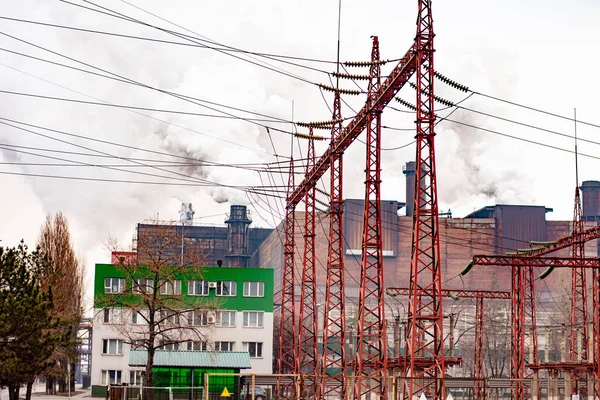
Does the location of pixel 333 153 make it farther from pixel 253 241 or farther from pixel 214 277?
pixel 253 241

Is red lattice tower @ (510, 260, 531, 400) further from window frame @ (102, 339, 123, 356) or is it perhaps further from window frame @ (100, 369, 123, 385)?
window frame @ (100, 369, 123, 385)

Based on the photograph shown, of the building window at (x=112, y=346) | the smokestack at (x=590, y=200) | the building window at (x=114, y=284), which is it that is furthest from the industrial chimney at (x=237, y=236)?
the building window at (x=112, y=346)

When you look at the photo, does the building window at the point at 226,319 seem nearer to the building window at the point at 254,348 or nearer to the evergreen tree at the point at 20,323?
the building window at the point at 254,348

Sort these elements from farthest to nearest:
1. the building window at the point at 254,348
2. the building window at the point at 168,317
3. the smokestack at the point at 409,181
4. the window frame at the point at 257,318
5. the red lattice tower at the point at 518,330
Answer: the smokestack at the point at 409,181 → the window frame at the point at 257,318 → the building window at the point at 254,348 → the red lattice tower at the point at 518,330 → the building window at the point at 168,317

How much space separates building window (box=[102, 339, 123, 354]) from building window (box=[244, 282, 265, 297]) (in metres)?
11.1

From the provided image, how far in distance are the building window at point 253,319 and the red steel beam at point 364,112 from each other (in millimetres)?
20980

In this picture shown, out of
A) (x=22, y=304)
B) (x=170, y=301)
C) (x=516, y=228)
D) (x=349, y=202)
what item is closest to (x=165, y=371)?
(x=170, y=301)

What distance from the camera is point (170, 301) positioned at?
52500 mm

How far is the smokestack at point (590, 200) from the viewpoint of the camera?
12731 centimetres

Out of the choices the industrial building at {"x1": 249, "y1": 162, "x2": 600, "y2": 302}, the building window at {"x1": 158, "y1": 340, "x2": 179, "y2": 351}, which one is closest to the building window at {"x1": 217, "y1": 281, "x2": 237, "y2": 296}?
the building window at {"x1": 158, "y1": 340, "x2": 179, "y2": 351}

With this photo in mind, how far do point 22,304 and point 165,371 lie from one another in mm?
26929

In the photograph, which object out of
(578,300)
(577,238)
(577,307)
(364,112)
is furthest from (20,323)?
(577,307)

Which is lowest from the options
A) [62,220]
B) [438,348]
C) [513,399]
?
[513,399]

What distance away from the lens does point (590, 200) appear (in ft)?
420
